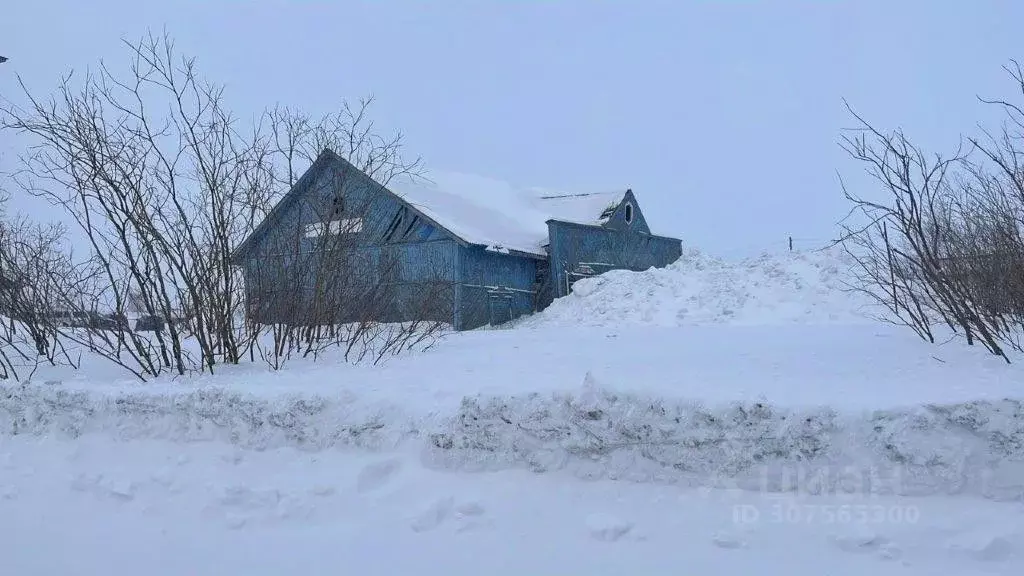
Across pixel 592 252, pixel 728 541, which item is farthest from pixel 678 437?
pixel 592 252

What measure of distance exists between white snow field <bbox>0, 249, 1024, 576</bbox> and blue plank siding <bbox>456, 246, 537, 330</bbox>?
47.6 ft

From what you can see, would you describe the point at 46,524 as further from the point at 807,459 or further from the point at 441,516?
the point at 807,459

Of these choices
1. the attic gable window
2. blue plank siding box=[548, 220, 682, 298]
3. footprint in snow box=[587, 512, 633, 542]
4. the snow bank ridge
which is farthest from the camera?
blue plank siding box=[548, 220, 682, 298]

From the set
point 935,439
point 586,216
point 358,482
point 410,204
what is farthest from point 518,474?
point 586,216

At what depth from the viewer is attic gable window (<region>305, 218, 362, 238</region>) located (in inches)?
352

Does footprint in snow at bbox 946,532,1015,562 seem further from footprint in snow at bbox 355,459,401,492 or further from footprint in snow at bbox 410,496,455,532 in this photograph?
footprint in snow at bbox 355,459,401,492

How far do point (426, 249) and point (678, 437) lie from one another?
17311 mm

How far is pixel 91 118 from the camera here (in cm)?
753

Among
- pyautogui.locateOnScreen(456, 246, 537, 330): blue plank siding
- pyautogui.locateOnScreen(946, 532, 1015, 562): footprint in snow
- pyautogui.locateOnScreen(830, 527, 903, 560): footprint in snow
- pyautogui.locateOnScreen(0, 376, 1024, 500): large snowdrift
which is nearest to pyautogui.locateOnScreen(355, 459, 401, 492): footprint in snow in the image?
pyautogui.locateOnScreen(0, 376, 1024, 500): large snowdrift

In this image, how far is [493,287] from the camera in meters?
22.3

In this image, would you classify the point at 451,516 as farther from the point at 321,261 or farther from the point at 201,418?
the point at 321,261

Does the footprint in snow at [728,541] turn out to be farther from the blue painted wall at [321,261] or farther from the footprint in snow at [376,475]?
the blue painted wall at [321,261]

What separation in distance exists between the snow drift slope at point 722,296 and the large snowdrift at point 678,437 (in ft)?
48.1

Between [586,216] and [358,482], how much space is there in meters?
23.6
